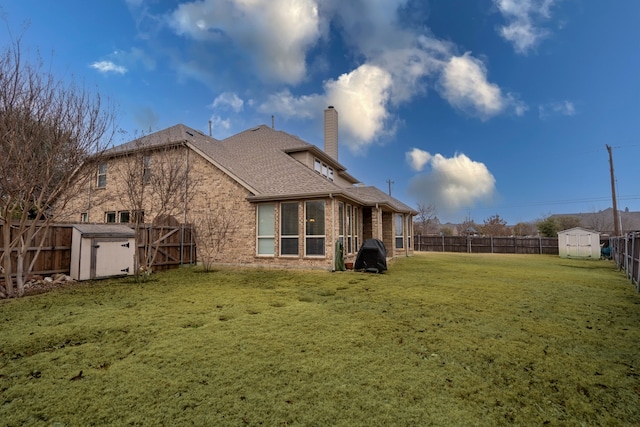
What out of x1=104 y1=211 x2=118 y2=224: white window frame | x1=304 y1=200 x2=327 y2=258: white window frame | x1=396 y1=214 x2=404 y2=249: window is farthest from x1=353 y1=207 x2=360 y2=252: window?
x1=104 y1=211 x2=118 y2=224: white window frame

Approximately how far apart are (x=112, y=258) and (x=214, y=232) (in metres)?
3.94

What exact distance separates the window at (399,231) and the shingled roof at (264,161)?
0.70 meters

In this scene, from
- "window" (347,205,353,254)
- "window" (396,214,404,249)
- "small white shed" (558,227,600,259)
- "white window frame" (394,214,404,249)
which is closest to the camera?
"window" (347,205,353,254)

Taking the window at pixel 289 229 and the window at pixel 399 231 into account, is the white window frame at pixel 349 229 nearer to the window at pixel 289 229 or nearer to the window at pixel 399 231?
the window at pixel 289 229

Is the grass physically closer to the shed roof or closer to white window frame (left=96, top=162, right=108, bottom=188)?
the shed roof

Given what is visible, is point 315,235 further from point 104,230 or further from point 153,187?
point 104,230

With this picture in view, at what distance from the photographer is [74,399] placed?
2576 millimetres

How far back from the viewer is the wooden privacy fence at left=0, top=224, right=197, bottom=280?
848 centimetres

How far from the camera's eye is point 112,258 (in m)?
9.43

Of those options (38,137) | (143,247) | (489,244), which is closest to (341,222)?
(143,247)

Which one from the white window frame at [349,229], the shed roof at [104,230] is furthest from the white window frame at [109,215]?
the white window frame at [349,229]

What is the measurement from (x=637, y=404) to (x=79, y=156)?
34.0 ft

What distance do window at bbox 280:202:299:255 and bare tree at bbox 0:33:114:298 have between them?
20.5 feet

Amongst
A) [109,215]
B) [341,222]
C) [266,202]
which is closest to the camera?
[266,202]
